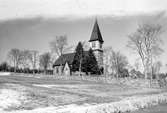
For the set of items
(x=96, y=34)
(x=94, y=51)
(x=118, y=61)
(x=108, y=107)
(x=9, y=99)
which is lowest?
(x=108, y=107)

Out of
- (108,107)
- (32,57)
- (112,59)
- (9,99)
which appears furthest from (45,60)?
(108,107)

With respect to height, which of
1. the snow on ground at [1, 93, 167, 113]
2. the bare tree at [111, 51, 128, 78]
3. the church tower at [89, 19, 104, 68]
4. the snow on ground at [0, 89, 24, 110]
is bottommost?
the snow on ground at [1, 93, 167, 113]

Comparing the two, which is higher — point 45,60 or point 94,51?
point 94,51

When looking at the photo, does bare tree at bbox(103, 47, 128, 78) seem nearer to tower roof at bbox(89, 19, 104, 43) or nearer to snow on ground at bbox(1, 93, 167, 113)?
tower roof at bbox(89, 19, 104, 43)

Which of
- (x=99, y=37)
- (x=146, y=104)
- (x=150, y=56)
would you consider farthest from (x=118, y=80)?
(x=99, y=37)

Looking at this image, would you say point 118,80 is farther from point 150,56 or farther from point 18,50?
point 18,50

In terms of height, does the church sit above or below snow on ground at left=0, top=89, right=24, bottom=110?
above

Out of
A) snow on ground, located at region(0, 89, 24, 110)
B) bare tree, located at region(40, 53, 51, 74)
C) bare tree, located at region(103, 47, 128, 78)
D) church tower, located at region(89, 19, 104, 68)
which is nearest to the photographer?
snow on ground, located at region(0, 89, 24, 110)

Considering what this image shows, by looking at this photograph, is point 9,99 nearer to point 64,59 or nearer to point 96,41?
point 64,59

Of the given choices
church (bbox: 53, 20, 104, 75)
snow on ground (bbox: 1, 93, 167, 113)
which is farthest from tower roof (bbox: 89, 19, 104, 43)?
snow on ground (bbox: 1, 93, 167, 113)

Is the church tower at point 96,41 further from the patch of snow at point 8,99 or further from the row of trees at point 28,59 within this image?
the patch of snow at point 8,99

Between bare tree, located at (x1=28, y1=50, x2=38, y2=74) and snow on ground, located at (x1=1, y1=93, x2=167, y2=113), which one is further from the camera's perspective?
bare tree, located at (x1=28, y1=50, x2=38, y2=74)

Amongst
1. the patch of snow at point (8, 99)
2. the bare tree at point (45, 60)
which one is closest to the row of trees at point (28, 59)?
the bare tree at point (45, 60)

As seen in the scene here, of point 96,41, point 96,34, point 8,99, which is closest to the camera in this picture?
point 8,99
